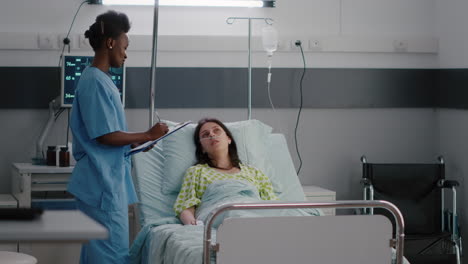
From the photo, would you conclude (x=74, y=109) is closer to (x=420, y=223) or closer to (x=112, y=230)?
(x=112, y=230)

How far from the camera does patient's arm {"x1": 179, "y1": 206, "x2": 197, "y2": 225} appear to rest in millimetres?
3387

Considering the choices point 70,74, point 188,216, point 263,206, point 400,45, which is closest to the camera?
point 263,206

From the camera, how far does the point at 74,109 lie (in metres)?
3.10

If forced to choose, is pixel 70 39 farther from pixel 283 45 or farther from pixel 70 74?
pixel 283 45

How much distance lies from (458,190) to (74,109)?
9.06 feet

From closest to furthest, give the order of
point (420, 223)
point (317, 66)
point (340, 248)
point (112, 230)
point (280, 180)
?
1. point (340, 248)
2. point (112, 230)
3. point (280, 180)
4. point (420, 223)
5. point (317, 66)

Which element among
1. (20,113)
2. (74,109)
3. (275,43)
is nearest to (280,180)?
(275,43)

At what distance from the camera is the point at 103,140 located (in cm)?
304

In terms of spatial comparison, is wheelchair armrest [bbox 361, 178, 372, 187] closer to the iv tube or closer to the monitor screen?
the iv tube

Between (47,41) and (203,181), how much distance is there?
155cm

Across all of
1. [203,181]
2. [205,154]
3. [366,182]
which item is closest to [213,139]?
[205,154]

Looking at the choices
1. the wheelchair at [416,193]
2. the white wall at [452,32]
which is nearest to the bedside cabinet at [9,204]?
the wheelchair at [416,193]

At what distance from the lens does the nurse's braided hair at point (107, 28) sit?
306 centimetres

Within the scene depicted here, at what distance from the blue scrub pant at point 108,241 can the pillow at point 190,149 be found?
0.65m
